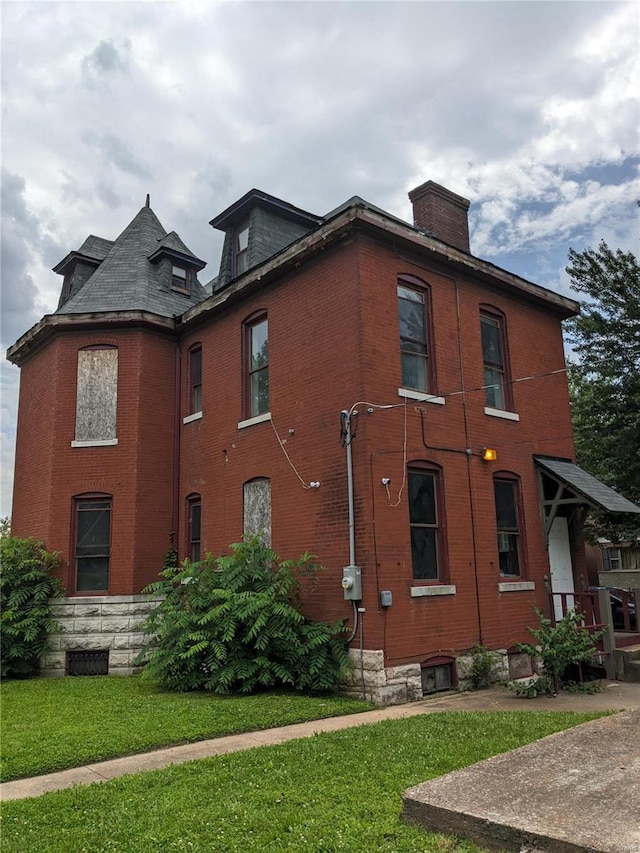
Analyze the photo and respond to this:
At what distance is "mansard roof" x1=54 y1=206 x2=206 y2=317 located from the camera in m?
15.7

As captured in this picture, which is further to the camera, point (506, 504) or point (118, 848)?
point (506, 504)

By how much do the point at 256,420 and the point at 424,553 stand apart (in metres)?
4.11

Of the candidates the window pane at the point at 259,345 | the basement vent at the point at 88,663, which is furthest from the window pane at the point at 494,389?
the basement vent at the point at 88,663

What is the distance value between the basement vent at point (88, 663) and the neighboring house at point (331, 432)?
4cm

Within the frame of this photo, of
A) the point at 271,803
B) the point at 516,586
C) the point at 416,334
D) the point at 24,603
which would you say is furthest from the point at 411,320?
the point at 24,603

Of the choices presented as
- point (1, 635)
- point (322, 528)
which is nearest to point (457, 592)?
point (322, 528)

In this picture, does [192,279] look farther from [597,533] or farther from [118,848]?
[118,848]

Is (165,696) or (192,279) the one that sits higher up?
(192,279)

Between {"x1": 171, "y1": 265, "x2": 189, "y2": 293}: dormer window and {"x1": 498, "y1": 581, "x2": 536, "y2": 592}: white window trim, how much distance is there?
10.5m

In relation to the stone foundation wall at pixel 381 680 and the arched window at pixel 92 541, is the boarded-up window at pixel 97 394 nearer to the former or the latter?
the arched window at pixel 92 541

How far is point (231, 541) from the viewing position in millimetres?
13211

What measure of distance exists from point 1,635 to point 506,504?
32.2 ft

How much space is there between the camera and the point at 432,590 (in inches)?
421

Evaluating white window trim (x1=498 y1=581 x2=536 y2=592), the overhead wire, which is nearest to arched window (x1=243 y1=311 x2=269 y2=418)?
the overhead wire
